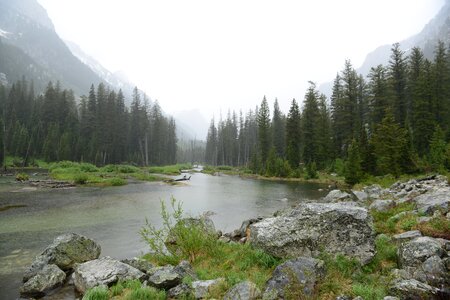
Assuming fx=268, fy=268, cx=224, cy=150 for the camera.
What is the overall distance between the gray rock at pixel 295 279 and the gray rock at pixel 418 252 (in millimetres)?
1775

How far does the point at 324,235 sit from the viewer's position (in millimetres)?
6398

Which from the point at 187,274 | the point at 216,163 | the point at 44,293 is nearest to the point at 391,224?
the point at 187,274

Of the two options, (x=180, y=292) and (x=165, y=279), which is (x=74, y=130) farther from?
(x=180, y=292)

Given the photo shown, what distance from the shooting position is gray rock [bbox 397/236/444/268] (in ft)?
17.3

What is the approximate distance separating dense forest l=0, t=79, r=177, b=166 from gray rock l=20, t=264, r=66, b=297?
226 feet

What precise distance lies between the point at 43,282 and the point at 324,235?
24.1 ft

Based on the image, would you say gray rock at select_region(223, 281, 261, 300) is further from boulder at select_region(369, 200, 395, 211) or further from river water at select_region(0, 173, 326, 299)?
boulder at select_region(369, 200, 395, 211)

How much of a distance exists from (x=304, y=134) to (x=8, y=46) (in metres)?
206

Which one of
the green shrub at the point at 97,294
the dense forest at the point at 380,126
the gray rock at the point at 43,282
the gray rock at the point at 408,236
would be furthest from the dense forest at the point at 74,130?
the gray rock at the point at 408,236

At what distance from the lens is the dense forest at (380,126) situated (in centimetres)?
2858

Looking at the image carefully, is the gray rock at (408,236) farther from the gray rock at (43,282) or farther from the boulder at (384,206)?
the gray rock at (43,282)

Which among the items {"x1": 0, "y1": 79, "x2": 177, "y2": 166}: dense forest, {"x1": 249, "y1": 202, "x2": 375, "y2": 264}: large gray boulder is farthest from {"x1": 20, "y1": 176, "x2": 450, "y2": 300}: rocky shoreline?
{"x1": 0, "y1": 79, "x2": 177, "y2": 166}: dense forest

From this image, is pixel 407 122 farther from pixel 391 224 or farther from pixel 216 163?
pixel 216 163

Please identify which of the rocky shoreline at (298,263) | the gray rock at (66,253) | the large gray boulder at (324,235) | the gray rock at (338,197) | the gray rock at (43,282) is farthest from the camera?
the gray rock at (338,197)
